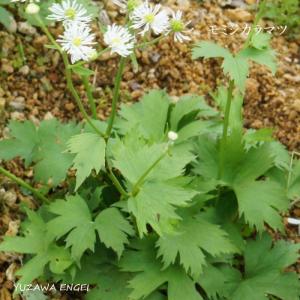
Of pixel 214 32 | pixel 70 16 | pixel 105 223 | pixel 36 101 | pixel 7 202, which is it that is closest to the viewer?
pixel 70 16

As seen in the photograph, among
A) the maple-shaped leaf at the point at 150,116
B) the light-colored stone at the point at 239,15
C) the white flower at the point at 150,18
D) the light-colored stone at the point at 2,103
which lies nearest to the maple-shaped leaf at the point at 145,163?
the white flower at the point at 150,18

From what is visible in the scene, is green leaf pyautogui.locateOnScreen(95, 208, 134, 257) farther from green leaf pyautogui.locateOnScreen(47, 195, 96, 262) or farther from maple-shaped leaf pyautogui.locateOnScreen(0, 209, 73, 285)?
maple-shaped leaf pyautogui.locateOnScreen(0, 209, 73, 285)

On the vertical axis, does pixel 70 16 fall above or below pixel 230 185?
above

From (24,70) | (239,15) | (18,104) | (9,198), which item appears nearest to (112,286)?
(9,198)

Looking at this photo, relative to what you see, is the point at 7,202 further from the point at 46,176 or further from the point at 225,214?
the point at 225,214

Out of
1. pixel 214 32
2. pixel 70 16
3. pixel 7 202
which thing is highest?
pixel 70 16

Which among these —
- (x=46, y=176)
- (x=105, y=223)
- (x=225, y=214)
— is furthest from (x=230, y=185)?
(x=46, y=176)

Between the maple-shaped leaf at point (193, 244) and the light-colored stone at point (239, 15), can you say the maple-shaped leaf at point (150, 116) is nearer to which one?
the maple-shaped leaf at point (193, 244)
